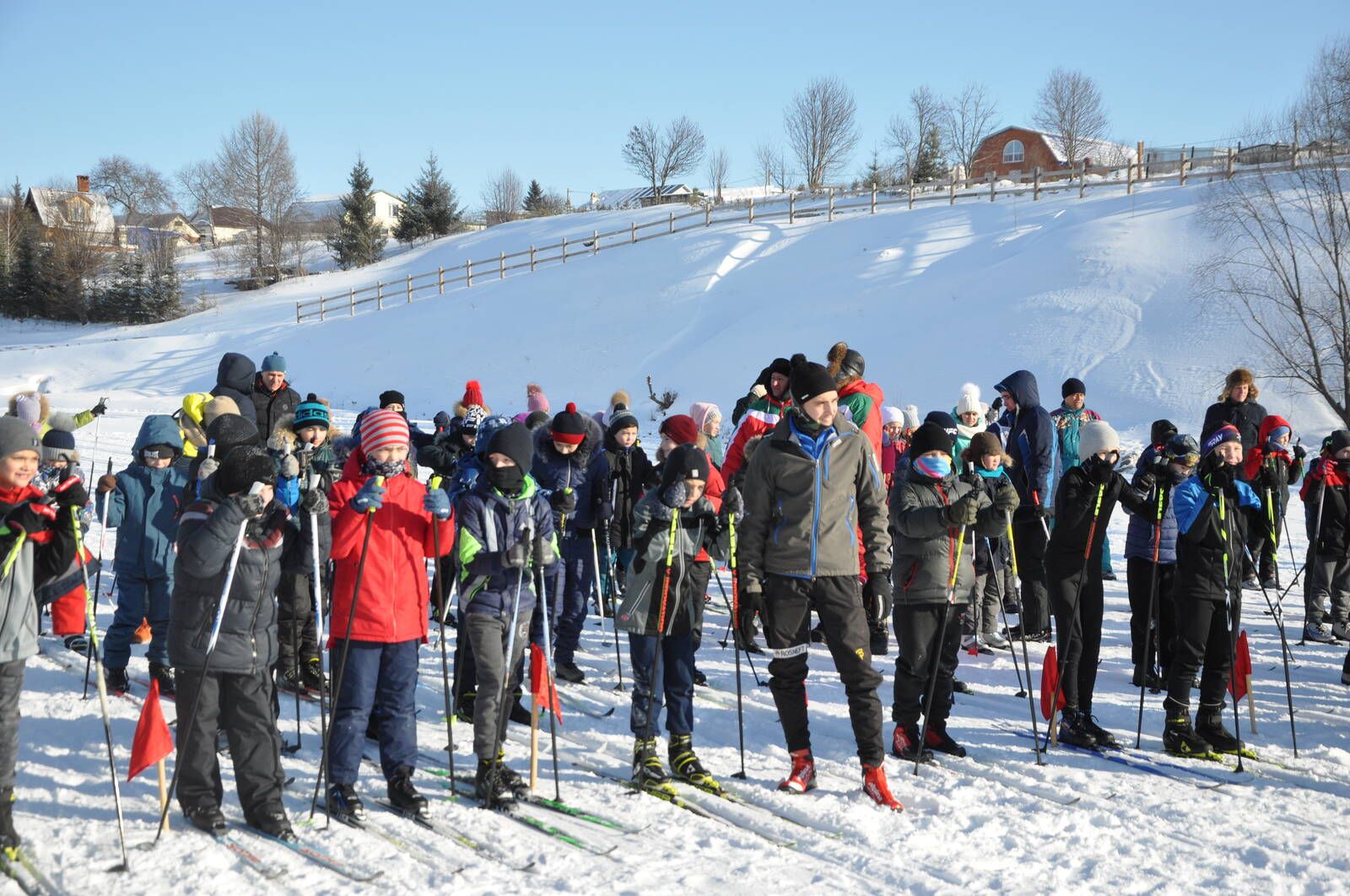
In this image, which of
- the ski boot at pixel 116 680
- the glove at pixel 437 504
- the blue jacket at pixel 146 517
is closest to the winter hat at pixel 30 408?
the blue jacket at pixel 146 517

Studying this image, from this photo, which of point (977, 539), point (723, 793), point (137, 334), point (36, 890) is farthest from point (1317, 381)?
point (137, 334)

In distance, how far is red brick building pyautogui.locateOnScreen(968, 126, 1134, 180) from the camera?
5716 cm

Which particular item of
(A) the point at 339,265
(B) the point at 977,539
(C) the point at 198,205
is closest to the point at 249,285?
(A) the point at 339,265

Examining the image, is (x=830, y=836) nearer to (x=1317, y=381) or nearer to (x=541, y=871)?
(x=541, y=871)

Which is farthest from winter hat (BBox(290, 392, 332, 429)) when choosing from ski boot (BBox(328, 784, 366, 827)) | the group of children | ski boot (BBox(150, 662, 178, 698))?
ski boot (BBox(328, 784, 366, 827))

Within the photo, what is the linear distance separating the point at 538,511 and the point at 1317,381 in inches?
730

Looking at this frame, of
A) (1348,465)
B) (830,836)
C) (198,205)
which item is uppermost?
(198,205)

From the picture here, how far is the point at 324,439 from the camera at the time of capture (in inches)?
281

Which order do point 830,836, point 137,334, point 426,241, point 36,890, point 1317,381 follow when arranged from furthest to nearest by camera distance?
point 426,241 → point 137,334 → point 1317,381 → point 830,836 → point 36,890

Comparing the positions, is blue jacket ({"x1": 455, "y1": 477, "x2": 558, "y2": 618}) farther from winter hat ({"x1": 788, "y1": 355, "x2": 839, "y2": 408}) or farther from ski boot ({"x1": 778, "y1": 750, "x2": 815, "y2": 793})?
ski boot ({"x1": 778, "y1": 750, "x2": 815, "y2": 793})

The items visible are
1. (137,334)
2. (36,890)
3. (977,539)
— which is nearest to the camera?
(36,890)

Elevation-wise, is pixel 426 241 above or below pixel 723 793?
above

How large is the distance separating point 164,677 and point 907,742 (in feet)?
14.7

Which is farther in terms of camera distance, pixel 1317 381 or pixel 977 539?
pixel 1317 381
